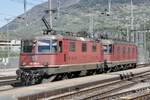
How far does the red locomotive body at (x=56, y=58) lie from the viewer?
2681 centimetres

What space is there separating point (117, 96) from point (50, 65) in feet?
22.8

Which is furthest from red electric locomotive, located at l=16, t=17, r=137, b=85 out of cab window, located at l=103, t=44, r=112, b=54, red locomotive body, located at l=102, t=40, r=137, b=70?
red locomotive body, located at l=102, t=40, r=137, b=70

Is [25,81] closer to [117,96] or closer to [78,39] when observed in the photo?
[78,39]

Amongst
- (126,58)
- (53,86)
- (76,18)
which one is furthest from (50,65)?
(76,18)

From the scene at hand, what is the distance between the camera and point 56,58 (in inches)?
1075

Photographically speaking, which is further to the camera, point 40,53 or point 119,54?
point 119,54

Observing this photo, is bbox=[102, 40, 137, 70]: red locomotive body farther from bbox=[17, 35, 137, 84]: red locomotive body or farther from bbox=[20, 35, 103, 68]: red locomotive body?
bbox=[20, 35, 103, 68]: red locomotive body

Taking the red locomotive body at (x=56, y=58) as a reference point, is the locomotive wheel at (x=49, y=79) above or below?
below

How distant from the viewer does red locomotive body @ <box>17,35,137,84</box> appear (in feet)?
88.0

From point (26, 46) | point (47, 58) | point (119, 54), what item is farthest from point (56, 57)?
point (119, 54)

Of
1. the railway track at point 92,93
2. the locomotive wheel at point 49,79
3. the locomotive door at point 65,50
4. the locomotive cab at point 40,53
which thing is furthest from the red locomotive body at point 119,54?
the locomotive cab at point 40,53

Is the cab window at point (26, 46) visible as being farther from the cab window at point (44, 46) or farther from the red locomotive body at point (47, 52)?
the cab window at point (44, 46)

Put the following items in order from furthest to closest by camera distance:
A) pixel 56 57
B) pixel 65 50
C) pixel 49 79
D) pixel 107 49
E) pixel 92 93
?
pixel 107 49, pixel 65 50, pixel 49 79, pixel 56 57, pixel 92 93

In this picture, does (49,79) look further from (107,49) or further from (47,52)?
(107,49)
